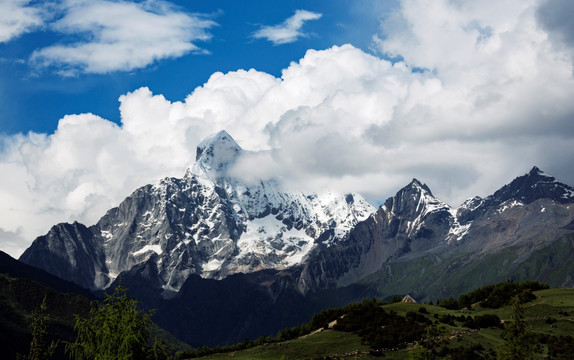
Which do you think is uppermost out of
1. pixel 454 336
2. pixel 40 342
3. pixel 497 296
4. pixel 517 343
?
pixel 497 296

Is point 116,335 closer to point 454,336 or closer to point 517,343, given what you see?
point 517,343

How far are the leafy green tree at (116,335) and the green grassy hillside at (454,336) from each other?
170 feet

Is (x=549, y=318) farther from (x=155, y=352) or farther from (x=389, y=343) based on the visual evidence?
(x=155, y=352)

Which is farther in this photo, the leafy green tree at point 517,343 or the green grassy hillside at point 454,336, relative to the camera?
the green grassy hillside at point 454,336

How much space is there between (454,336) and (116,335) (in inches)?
3091

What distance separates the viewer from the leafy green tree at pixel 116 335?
74.4 metres

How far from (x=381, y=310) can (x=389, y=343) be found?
22911 millimetres

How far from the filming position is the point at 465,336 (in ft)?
431

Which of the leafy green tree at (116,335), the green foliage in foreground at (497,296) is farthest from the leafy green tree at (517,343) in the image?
the green foliage in foreground at (497,296)

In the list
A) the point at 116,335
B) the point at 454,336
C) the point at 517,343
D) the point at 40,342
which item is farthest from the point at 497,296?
the point at 116,335

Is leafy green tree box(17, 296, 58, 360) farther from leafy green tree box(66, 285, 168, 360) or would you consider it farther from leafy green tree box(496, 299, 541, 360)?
leafy green tree box(496, 299, 541, 360)

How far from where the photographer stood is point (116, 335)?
75.2 metres

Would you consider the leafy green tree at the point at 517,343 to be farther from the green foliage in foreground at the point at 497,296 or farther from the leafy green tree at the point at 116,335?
the green foliage in foreground at the point at 497,296

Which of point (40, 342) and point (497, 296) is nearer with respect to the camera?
point (40, 342)
